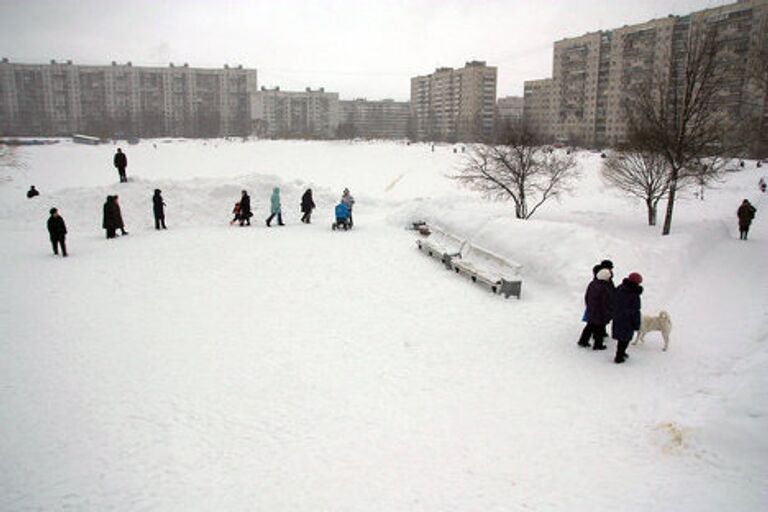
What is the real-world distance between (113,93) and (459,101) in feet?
256

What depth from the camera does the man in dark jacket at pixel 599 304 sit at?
320 inches

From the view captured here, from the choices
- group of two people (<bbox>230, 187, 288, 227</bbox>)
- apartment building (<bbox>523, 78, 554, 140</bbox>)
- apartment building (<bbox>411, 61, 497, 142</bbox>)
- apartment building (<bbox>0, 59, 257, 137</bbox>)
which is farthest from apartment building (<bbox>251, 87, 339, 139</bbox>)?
group of two people (<bbox>230, 187, 288, 227</bbox>)

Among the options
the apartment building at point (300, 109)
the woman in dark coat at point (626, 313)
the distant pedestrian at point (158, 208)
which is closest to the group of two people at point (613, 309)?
the woman in dark coat at point (626, 313)

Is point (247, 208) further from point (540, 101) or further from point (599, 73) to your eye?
point (540, 101)

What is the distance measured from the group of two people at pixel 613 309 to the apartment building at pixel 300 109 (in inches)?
5024

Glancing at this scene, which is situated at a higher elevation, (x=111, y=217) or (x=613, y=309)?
(x=111, y=217)

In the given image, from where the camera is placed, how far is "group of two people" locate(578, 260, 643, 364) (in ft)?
25.7

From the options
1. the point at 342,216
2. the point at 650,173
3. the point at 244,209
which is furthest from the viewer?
the point at 650,173

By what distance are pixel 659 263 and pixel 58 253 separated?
1629 cm

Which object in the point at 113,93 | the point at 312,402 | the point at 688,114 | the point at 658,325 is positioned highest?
the point at 113,93

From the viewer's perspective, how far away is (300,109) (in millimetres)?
135625

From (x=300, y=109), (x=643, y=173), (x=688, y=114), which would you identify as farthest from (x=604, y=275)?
(x=300, y=109)

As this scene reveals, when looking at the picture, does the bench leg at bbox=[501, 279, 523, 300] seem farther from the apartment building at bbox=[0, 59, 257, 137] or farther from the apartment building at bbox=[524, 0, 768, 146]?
the apartment building at bbox=[0, 59, 257, 137]

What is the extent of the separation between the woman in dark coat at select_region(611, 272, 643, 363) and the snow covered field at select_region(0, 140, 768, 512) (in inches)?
13.4
